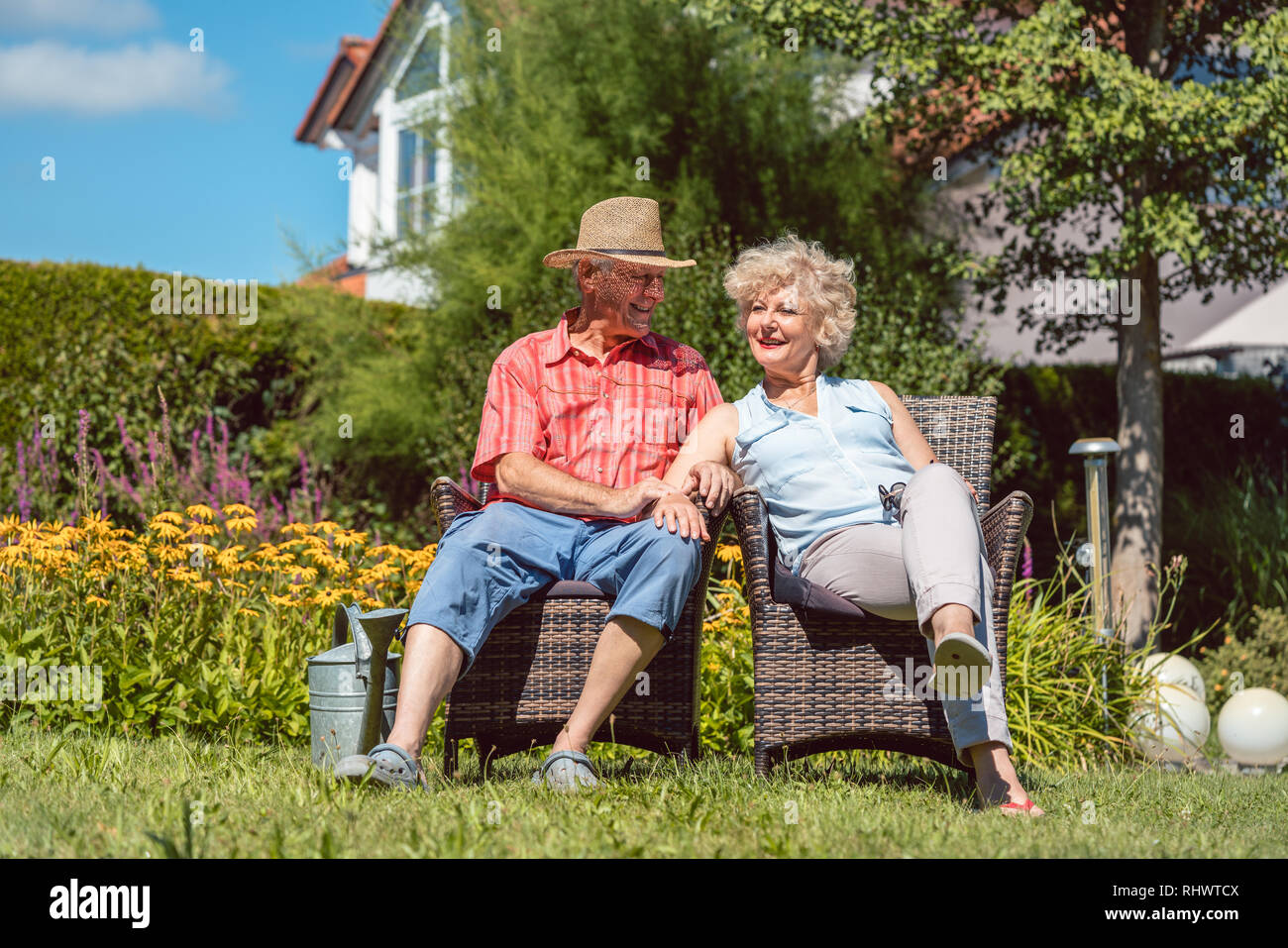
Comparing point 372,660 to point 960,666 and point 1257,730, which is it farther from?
point 1257,730

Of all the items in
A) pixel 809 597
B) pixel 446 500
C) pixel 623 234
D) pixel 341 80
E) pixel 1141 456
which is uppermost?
pixel 341 80

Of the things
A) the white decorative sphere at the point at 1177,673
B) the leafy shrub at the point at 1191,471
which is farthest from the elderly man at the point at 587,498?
the leafy shrub at the point at 1191,471

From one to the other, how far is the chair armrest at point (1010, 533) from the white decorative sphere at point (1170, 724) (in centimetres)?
170

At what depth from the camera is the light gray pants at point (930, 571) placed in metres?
2.71

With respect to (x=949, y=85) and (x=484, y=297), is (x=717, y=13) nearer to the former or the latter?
(x=949, y=85)

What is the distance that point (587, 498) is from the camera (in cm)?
315

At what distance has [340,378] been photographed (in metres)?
8.09

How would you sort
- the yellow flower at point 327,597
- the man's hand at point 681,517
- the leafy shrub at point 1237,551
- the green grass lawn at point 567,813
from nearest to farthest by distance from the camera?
the green grass lawn at point 567,813 → the man's hand at point 681,517 → the yellow flower at point 327,597 → the leafy shrub at point 1237,551

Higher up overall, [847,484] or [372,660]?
[847,484]

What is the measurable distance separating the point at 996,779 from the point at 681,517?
0.97m

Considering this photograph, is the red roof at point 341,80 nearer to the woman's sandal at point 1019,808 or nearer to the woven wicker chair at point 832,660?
the woven wicker chair at point 832,660

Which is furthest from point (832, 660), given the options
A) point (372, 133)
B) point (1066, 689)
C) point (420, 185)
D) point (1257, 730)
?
point (372, 133)

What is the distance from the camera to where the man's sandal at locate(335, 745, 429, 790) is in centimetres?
261

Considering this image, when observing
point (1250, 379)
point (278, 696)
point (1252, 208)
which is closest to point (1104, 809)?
point (278, 696)
